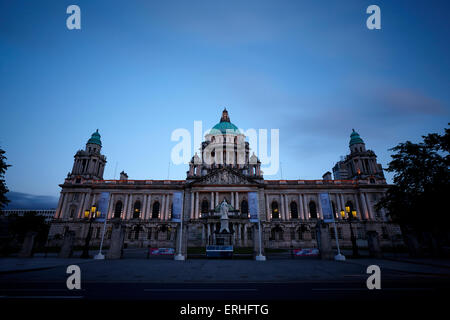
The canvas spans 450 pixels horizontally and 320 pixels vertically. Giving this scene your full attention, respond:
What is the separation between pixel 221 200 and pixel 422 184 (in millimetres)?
37355

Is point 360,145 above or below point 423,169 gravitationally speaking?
above

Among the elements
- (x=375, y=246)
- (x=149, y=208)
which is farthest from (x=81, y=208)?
(x=375, y=246)

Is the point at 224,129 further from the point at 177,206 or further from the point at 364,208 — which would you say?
the point at 177,206

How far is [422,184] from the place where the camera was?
2600 centimetres

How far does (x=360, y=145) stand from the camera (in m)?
60.1

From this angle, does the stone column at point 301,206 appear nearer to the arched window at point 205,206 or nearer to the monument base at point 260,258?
the arched window at point 205,206

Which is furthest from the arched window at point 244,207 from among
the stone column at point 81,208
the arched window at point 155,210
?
the stone column at point 81,208

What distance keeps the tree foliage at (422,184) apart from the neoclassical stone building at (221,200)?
899 inches

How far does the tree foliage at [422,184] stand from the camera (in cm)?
2259

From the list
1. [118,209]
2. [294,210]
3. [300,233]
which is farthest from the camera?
[118,209]

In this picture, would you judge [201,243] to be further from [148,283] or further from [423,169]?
[423,169]
